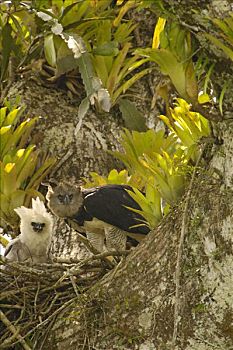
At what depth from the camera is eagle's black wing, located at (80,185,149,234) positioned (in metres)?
5.36

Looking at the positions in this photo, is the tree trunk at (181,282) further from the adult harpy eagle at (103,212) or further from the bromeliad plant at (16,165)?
the bromeliad plant at (16,165)

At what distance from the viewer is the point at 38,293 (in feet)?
14.6

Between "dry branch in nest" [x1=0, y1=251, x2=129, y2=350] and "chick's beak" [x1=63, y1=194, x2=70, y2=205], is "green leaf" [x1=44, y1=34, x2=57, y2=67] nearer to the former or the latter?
"chick's beak" [x1=63, y1=194, x2=70, y2=205]

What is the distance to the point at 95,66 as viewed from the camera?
20.1 feet

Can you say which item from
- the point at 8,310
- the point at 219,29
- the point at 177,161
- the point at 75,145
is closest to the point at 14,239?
the point at 75,145

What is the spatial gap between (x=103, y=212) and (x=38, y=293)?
3.69ft

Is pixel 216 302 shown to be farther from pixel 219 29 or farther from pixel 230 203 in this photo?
pixel 219 29

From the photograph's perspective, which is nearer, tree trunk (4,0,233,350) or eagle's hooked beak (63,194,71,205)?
tree trunk (4,0,233,350)

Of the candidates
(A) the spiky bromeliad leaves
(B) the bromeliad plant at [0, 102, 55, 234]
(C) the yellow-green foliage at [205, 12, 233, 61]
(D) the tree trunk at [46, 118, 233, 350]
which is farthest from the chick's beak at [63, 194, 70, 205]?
(C) the yellow-green foliage at [205, 12, 233, 61]

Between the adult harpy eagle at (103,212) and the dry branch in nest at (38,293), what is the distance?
79cm

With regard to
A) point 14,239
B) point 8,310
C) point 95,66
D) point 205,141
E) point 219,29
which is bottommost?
point 14,239

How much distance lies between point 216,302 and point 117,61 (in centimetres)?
296

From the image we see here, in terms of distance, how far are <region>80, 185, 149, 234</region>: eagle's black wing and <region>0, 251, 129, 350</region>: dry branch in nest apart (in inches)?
30.6

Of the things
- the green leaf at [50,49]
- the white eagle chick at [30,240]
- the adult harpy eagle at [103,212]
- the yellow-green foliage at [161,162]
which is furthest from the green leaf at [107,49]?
the white eagle chick at [30,240]
